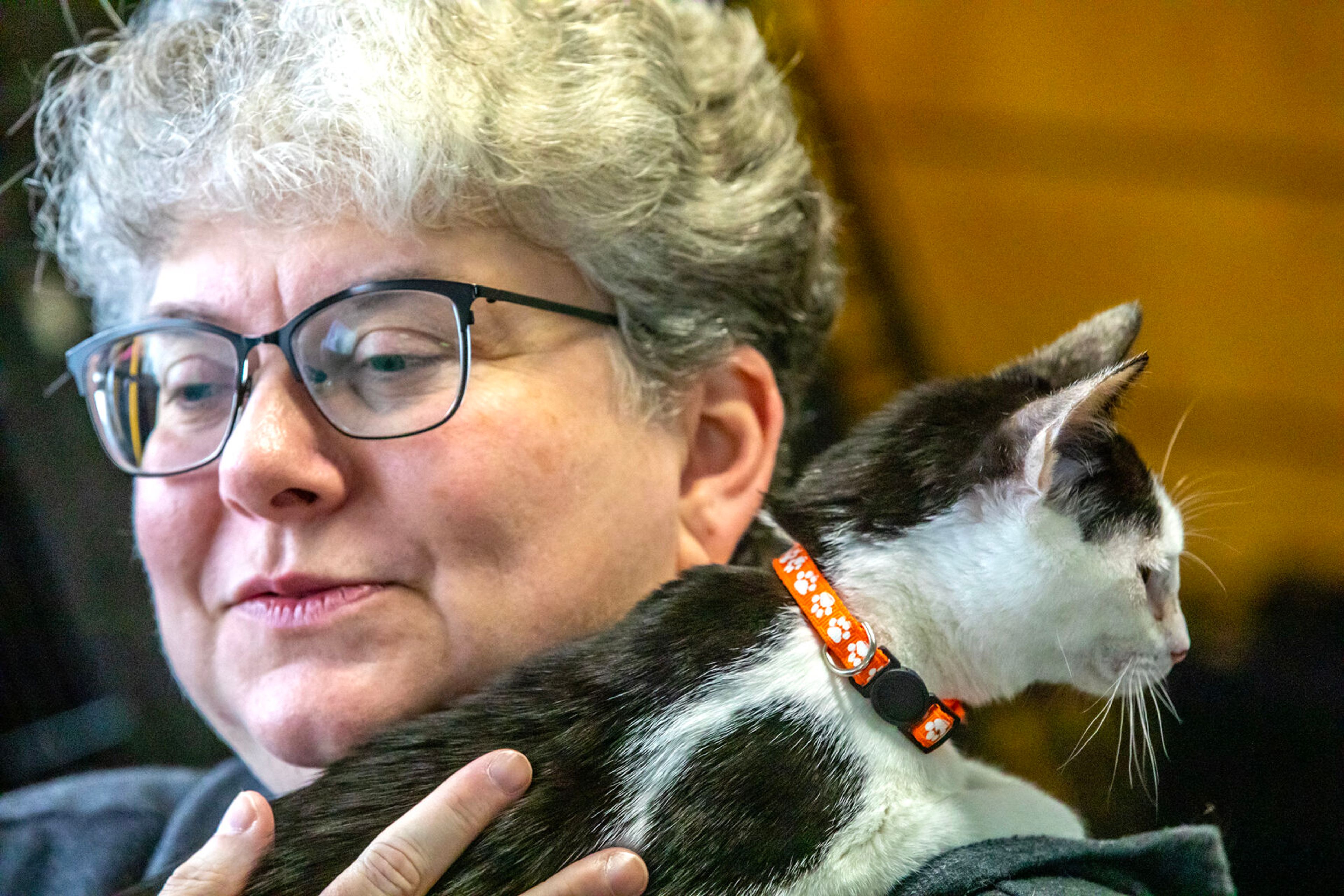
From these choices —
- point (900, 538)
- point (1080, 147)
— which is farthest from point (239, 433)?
point (1080, 147)

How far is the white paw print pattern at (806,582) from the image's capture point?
777mm

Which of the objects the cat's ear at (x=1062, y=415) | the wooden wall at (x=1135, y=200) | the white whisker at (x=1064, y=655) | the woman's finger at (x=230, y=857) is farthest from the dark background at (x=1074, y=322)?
the woman's finger at (x=230, y=857)

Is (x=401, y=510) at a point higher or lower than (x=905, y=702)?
higher

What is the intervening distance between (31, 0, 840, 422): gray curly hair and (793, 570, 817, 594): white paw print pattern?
0.93 feet

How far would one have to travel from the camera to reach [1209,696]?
1277mm

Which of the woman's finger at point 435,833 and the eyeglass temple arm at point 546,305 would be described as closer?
the woman's finger at point 435,833

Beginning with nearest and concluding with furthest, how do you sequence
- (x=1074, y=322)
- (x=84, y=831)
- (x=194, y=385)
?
(x=194, y=385)
(x=84, y=831)
(x=1074, y=322)

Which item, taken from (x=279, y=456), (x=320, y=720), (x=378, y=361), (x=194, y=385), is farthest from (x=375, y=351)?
(x=320, y=720)

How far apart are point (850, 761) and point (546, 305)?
480 millimetres

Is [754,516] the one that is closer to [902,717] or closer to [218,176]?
[902,717]

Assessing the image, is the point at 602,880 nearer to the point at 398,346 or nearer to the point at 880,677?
the point at 880,677

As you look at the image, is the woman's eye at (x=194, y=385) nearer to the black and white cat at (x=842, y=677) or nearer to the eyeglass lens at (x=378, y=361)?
the eyeglass lens at (x=378, y=361)

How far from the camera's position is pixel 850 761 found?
2.37ft

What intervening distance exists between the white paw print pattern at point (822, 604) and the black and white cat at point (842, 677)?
2 cm
